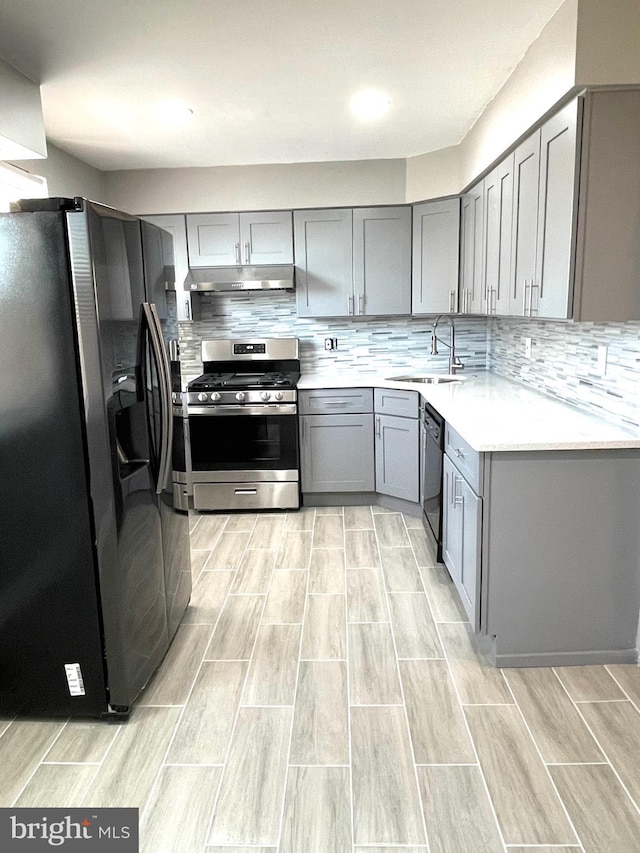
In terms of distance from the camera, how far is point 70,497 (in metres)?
2.00

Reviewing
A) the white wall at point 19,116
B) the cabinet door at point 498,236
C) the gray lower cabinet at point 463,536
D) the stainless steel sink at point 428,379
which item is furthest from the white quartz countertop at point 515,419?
the white wall at point 19,116

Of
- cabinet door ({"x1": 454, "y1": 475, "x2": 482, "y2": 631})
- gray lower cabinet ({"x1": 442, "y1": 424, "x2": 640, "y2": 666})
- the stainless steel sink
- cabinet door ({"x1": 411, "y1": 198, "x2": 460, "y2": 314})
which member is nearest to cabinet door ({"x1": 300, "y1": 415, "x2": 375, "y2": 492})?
the stainless steel sink

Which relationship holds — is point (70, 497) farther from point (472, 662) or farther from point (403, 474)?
point (403, 474)

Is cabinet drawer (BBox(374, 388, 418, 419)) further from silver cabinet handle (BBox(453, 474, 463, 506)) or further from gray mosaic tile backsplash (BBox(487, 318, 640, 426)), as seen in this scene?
silver cabinet handle (BBox(453, 474, 463, 506))

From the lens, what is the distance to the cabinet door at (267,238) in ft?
14.4

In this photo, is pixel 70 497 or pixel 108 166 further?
pixel 108 166

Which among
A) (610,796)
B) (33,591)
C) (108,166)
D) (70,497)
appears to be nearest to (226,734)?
(33,591)

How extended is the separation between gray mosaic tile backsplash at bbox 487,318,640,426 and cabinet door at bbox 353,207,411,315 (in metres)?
0.83

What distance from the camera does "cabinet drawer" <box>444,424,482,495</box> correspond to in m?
2.35

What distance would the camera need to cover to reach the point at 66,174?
3803mm

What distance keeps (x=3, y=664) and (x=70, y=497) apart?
0.69m

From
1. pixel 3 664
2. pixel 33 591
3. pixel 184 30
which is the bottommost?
pixel 3 664

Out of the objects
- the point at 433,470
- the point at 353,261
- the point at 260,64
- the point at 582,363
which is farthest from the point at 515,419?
the point at 353,261

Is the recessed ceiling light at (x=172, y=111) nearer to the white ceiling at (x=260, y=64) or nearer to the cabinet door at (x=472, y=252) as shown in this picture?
the white ceiling at (x=260, y=64)
